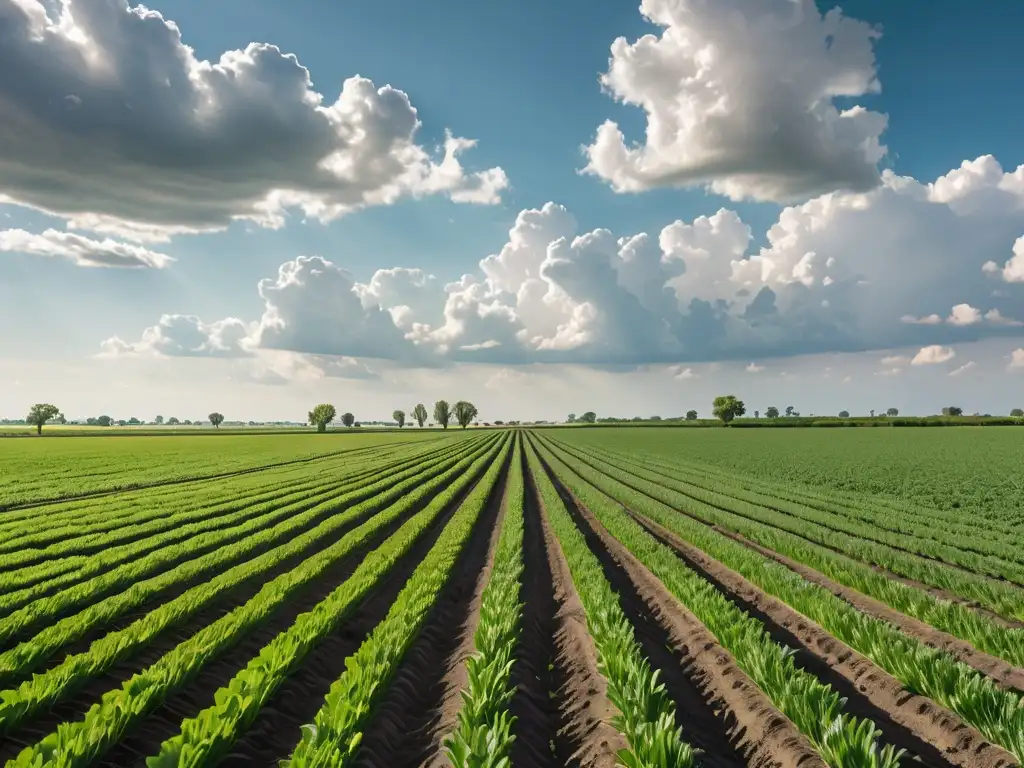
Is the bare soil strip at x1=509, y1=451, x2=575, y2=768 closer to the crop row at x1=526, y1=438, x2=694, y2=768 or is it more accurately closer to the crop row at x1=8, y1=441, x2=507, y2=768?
the crop row at x1=526, y1=438, x2=694, y2=768

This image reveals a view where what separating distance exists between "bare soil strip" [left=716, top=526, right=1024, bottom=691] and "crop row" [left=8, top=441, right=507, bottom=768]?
910cm

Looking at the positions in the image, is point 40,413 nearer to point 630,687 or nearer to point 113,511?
point 113,511

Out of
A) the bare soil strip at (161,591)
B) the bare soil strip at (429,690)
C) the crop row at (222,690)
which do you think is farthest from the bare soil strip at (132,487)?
the bare soil strip at (429,690)

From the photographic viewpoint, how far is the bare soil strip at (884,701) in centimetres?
516

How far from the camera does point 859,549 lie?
14516mm

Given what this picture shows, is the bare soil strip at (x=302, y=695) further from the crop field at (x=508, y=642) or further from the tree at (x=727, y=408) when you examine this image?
the tree at (x=727, y=408)

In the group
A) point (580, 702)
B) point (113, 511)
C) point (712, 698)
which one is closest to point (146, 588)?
point (580, 702)

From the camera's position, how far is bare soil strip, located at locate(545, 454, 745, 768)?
546 centimetres

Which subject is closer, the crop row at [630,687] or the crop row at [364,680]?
the crop row at [630,687]

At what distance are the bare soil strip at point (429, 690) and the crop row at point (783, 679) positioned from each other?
Result: 3.61 meters

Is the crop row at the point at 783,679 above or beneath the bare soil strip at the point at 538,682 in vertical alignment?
above

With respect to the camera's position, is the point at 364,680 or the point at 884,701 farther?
the point at 884,701

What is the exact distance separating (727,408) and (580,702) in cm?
16487

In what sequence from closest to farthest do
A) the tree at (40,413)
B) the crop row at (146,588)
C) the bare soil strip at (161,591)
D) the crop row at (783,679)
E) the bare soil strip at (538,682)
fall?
the crop row at (783,679)
the bare soil strip at (538,682)
the crop row at (146,588)
the bare soil strip at (161,591)
the tree at (40,413)
